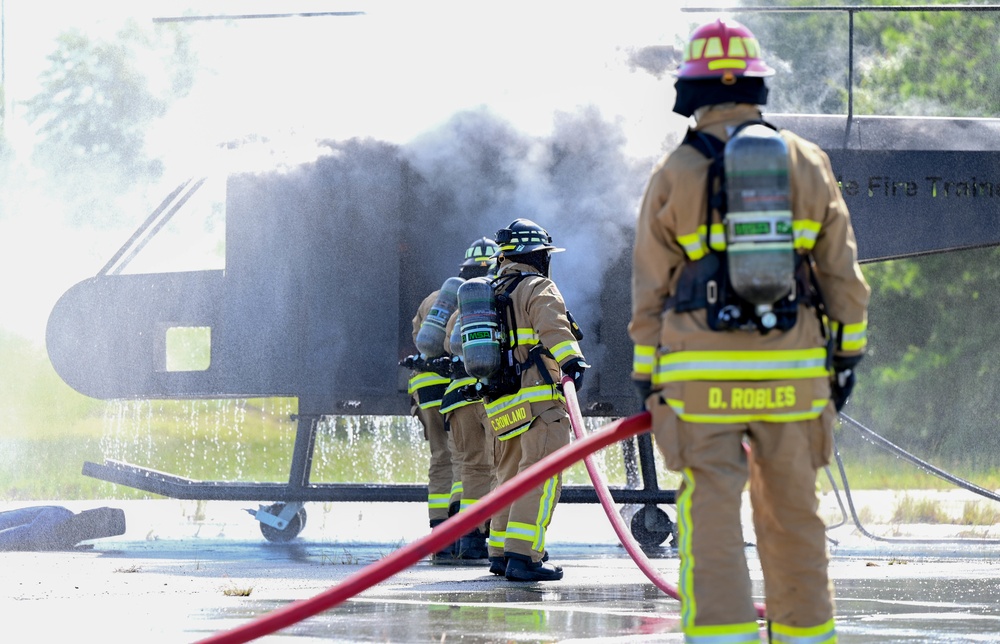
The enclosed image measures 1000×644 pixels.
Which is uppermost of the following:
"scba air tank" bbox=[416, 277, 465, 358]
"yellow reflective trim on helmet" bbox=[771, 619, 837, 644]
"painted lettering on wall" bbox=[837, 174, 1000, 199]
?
"painted lettering on wall" bbox=[837, 174, 1000, 199]

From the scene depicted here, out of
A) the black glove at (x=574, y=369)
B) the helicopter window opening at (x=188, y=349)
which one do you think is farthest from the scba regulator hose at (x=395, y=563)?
the helicopter window opening at (x=188, y=349)

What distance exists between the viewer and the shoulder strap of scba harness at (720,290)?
418 cm

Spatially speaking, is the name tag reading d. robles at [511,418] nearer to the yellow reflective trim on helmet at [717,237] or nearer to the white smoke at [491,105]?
the white smoke at [491,105]

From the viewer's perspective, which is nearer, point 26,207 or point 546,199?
point 546,199

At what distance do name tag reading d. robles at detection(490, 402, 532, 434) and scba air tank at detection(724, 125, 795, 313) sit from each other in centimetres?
369

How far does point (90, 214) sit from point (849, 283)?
2163cm

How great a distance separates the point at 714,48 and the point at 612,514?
2.86m

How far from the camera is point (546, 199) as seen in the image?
35.0 ft

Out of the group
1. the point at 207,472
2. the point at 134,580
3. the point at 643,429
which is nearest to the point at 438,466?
the point at 134,580

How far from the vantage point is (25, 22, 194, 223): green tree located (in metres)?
27.3

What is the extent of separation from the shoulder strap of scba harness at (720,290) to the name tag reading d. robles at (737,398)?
6.3 inches

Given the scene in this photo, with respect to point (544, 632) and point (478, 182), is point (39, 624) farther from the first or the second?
point (478, 182)

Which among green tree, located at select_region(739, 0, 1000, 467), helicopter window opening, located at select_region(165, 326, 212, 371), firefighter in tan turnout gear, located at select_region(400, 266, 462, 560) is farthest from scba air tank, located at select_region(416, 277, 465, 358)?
helicopter window opening, located at select_region(165, 326, 212, 371)

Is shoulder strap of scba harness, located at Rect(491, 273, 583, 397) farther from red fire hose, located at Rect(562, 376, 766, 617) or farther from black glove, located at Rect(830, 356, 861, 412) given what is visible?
black glove, located at Rect(830, 356, 861, 412)
